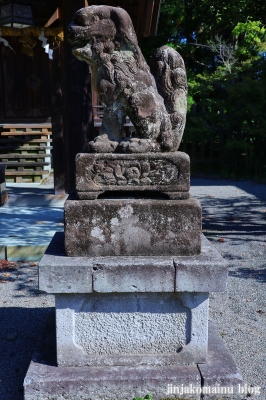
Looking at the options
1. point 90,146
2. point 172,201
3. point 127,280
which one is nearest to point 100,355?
point 127,280

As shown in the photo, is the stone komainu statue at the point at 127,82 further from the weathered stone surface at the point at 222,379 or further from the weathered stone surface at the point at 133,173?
the weathered stone surface at the point at 222,379

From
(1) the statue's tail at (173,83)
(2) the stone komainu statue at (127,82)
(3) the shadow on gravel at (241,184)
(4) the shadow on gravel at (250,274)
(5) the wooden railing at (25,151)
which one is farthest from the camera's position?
(3) the shadow on gravel at (241,184)

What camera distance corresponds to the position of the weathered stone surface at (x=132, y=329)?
8.94ft

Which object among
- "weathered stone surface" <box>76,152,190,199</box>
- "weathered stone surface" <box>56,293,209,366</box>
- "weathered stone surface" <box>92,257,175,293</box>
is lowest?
"weathered stone surface" <box>56,293,209,366</box>

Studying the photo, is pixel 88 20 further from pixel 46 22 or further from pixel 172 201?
pixel 46 22

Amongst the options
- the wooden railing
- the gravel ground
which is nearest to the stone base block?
the gravel ground

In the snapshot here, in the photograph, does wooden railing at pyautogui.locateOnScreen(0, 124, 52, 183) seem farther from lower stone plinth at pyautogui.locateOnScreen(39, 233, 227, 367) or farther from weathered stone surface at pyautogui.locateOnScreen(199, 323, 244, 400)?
weathered stone surface at pyautogui.locateOnScreen(199, 323, 244, 400)

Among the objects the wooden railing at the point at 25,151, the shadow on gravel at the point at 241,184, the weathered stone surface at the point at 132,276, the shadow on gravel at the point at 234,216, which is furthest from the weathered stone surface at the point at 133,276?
the shadow on gravel at the point at 241,184

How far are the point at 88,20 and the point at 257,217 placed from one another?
581 cm

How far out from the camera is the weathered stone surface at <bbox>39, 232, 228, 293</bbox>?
259 centimetres

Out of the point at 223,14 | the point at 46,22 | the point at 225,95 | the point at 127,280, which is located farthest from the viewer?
the point at 225,95

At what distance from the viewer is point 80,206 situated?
267cm

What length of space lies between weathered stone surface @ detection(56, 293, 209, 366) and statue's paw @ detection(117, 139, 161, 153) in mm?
883

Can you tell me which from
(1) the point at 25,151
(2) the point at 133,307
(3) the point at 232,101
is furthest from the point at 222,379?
(3) the point at 232,101
